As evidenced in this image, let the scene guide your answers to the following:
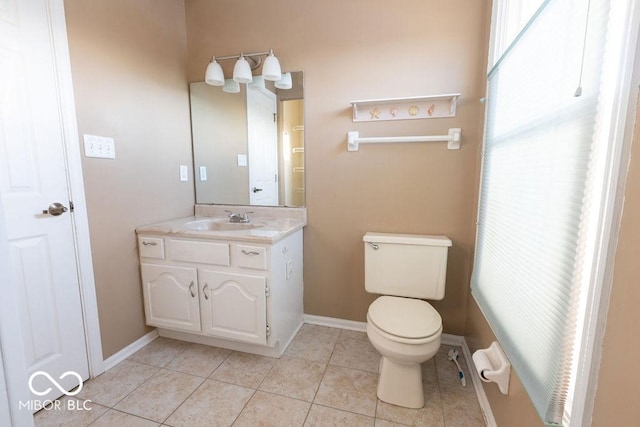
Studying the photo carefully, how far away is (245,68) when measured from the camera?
1.90 m

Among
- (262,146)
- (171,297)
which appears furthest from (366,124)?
(171,297)

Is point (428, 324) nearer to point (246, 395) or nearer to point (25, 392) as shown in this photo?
point (246, 395)

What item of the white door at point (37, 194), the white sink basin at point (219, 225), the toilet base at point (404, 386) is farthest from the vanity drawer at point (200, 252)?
the toilet base at point (404, 386)

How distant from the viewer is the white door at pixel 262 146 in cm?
205

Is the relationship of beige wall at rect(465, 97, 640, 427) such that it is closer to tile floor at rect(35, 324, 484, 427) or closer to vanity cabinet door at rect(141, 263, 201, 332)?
tile floor at rect(35, 324, 484, 427)

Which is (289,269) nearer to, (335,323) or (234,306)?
(234,306)

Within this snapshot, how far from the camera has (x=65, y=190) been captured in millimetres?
1396

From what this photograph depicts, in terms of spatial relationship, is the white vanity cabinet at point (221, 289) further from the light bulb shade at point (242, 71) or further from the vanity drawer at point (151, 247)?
the light bulb shade at point (242, 71)

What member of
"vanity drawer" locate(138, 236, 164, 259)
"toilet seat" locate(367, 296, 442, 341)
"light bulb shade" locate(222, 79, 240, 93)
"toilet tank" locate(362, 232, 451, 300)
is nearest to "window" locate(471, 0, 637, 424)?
"toilet seat" locate(367, 296, 442, 341)

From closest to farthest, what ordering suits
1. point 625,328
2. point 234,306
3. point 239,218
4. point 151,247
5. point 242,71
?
point 625,328 < point 234,306 < point 151,247 < point 242,71 < point 239,218

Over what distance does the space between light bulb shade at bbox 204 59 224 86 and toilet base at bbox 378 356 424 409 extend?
83.2 inches

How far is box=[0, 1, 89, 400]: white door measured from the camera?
119 cm

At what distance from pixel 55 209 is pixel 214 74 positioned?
4.18ft

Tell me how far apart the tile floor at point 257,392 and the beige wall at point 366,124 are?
0.45 metres
